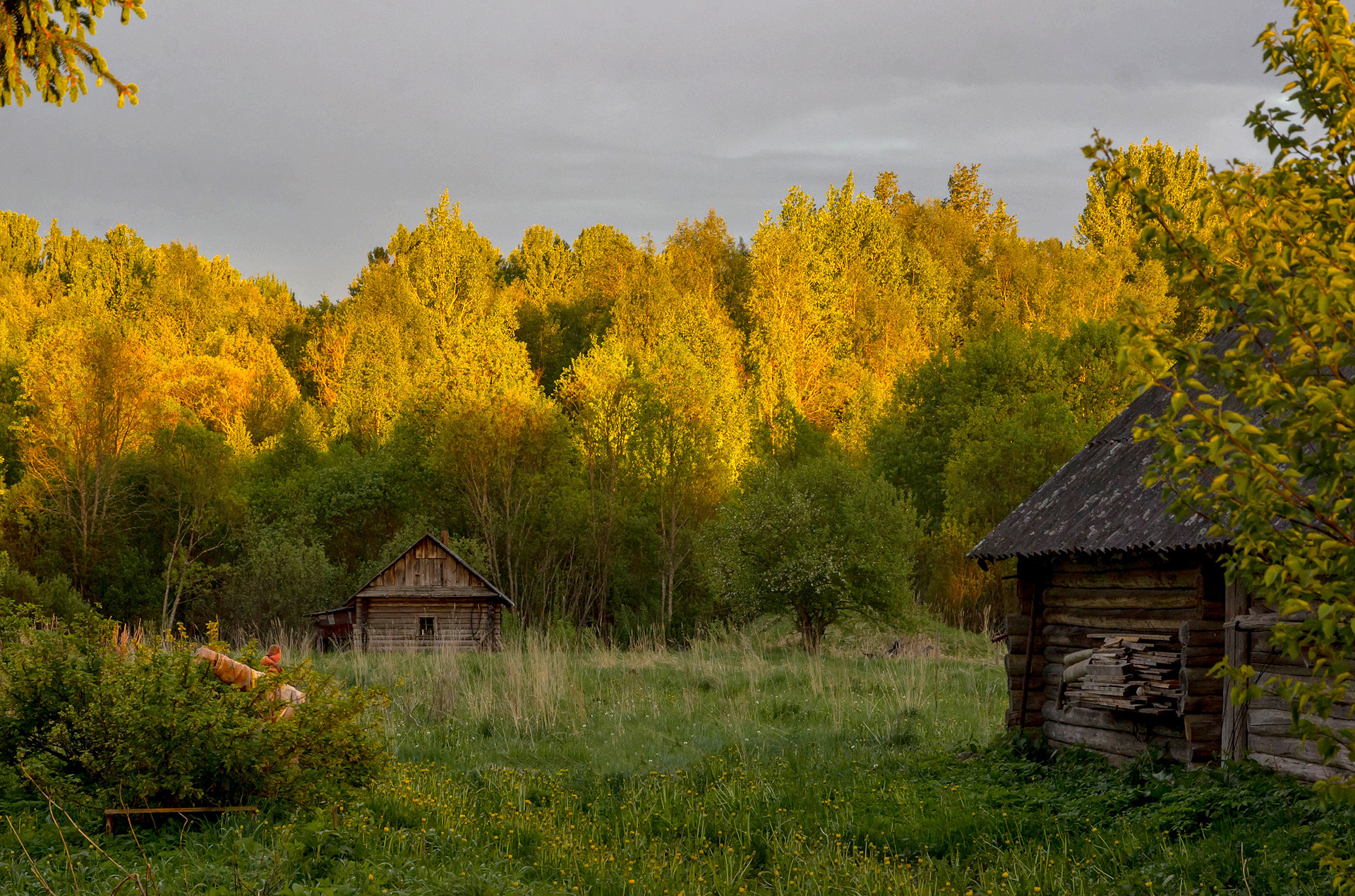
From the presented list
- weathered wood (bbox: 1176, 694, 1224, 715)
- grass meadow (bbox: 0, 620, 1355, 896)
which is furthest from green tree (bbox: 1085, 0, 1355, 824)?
weathered wood (bbox: 1176, 694, 1224, 715)

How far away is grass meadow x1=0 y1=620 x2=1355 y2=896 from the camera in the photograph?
22.9 feet

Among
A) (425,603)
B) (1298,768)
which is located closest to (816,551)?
(425,603)

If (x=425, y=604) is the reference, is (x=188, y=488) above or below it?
above

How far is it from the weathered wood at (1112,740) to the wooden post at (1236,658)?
417 mm

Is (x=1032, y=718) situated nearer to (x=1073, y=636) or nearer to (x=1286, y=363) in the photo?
(x=1073, y=636)

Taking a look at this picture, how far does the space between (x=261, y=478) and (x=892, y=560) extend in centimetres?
2616

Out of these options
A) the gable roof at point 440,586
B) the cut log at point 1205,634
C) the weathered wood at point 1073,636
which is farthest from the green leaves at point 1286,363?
the gable roof at point 440,586

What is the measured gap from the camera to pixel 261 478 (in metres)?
42.1

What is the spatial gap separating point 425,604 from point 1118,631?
22.8m

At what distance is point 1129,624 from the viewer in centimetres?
1136

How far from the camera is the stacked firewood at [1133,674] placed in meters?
10.5

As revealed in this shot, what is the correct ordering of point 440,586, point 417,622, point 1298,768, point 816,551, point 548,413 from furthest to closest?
point 548,413
point 417,622
point 440,586
point 816,551
point 1298,768

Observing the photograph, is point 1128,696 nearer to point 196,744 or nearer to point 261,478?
point 196,744

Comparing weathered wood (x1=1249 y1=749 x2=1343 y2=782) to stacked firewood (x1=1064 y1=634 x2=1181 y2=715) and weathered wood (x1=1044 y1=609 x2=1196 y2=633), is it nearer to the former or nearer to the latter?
stacked firewood (x1=1064 y1=634 x2=1181 y2=715)
